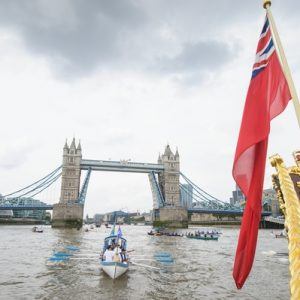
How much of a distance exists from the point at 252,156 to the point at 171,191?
4008 inches

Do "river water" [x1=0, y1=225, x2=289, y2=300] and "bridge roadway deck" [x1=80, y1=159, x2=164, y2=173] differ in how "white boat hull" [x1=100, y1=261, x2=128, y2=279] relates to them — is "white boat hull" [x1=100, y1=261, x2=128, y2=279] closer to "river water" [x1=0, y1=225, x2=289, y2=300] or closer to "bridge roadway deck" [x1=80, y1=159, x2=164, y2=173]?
"river water" [x1=0, y1=225, x2=289, y2=300]

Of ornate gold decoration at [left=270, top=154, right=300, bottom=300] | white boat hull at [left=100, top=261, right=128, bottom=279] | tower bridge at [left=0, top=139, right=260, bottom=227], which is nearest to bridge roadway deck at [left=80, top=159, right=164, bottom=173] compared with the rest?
tower bridge at [left=0, top=139, right=260, bottom=227]

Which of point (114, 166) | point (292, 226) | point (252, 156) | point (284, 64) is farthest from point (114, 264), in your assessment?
point (114, 166)

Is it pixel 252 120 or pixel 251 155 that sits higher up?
pixel 252 120

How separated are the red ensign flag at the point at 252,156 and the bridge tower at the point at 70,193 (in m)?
82.3

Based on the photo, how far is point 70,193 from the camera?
9531 centimetres

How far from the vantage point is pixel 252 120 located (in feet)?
14.3

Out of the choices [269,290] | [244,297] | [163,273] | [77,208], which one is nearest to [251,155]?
[244,297]

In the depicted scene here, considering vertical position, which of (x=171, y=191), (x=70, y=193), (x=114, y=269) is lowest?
(x=114, y=269)

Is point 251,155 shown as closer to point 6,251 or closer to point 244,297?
point 244,297

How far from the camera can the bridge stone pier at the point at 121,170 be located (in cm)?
8238

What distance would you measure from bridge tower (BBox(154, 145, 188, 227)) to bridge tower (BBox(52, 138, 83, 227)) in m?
24.3

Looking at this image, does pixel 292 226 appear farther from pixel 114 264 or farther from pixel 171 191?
pixel 171 191

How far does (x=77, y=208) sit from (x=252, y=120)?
83210 mm
